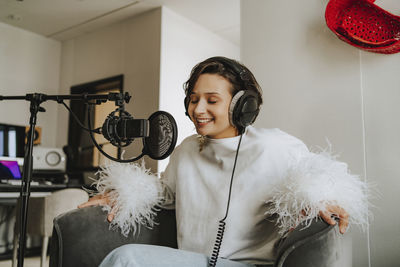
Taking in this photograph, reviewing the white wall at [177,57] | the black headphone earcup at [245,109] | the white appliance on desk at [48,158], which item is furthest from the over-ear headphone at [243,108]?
the white appliance on desk at [48,158]

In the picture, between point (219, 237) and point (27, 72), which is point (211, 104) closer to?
point (219, 237)

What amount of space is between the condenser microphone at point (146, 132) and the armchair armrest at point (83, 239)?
1.04 ft

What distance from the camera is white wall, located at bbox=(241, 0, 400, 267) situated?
1586mm

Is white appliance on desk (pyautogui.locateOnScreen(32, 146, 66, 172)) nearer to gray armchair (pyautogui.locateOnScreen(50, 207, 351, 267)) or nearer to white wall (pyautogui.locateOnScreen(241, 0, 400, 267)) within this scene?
white wall (pyautogui.locateOnScreen(241, 0, 400, 267))

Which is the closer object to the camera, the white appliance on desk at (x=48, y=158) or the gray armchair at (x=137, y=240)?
the gray armchair at (x=137, y=240)

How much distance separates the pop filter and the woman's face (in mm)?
141

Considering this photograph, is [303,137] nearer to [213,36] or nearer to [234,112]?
[234,112]

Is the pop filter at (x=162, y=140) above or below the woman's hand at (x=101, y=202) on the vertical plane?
above

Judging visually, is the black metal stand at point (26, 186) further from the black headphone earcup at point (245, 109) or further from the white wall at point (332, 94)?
the white wall at point (332, 94)

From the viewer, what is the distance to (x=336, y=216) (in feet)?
3.41

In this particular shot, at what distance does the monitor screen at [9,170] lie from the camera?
11.8ft

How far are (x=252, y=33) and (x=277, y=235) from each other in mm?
1261

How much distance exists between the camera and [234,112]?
1.26m

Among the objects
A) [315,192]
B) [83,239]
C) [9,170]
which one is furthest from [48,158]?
[315,192]
